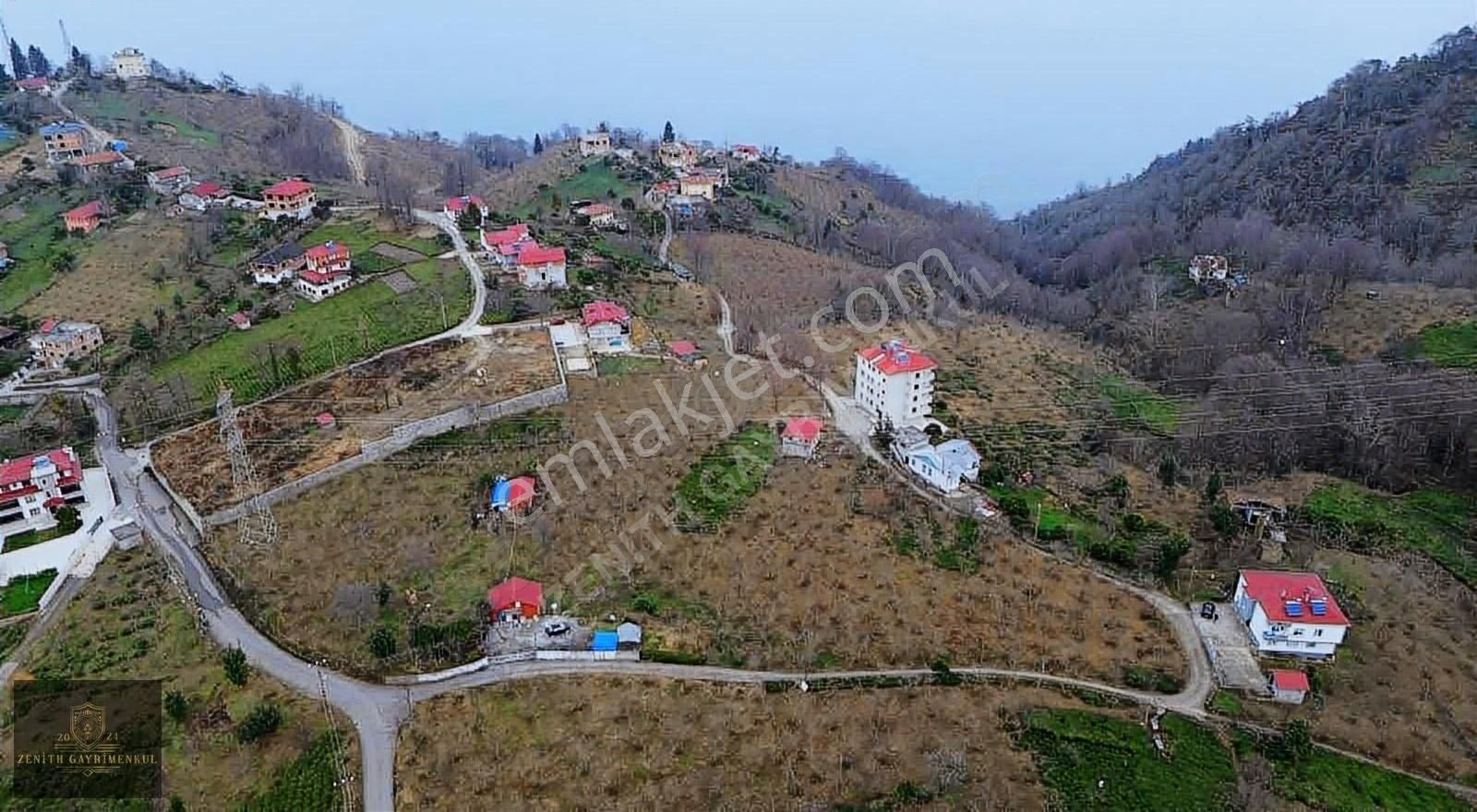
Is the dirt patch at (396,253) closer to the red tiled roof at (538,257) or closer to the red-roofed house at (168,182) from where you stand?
the red tiled roof at (538,257)

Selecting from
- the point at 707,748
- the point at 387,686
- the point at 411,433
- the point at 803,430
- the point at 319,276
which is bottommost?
the point at 707,748

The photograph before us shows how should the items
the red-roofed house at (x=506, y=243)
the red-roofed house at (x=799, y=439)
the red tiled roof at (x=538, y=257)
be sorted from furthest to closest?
the red-roofed house at (x=506, y=243) < the red tiled roof at (x=538, y=257) < the red-roofed house at (x=799, y=439)

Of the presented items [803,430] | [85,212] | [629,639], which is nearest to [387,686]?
[629,639]

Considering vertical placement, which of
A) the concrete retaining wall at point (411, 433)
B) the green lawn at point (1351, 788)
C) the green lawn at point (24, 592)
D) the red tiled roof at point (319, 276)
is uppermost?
the red tiled roof at point (319, 276)

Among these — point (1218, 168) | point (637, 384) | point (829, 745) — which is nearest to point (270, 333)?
point (637, 384)

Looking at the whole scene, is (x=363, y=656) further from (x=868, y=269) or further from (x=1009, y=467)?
(x=868, y=269)

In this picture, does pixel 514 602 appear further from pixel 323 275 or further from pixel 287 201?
pixel 287 201

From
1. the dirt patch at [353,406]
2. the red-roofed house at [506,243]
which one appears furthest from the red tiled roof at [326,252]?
the dirt patch at [353,406]
